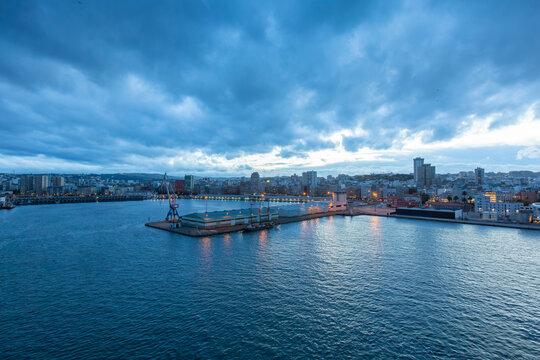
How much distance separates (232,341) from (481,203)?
3004 cm

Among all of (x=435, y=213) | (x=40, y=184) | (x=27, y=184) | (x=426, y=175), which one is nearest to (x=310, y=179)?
(x=426, y=175)

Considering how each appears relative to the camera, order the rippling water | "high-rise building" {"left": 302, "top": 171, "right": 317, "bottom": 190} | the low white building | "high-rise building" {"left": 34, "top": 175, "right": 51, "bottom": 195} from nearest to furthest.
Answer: the rippling water < the low white building < "high-rise building" {"left": 34, "top": 175, "right": 51, "bottom": 195} < "high-rise building" {"left": 302, "top": 171, "right": 317, "bottom": 190}

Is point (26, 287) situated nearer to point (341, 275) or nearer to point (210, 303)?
point (210, 303)

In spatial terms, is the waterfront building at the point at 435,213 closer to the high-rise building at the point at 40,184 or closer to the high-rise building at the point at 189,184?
the high-rise building at the point at 189,184

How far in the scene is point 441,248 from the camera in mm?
13148

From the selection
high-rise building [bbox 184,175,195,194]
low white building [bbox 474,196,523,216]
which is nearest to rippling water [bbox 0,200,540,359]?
low white building [bbox 474,196,523,216]

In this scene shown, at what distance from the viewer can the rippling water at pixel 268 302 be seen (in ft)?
16.8

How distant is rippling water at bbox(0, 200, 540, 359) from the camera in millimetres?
5133

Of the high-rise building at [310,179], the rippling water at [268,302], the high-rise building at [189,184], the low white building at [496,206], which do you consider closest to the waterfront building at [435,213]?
the low white building at [496,206]

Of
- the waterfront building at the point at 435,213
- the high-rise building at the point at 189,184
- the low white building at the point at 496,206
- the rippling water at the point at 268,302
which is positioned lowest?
the rippling water at the point at 268,302

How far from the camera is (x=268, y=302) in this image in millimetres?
6895

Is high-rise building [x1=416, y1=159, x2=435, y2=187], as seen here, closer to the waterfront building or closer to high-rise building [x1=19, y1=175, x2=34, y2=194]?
the waterfront building

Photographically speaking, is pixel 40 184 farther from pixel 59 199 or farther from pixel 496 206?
pixel 496 206

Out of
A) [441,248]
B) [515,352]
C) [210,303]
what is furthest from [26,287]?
[441,248]
